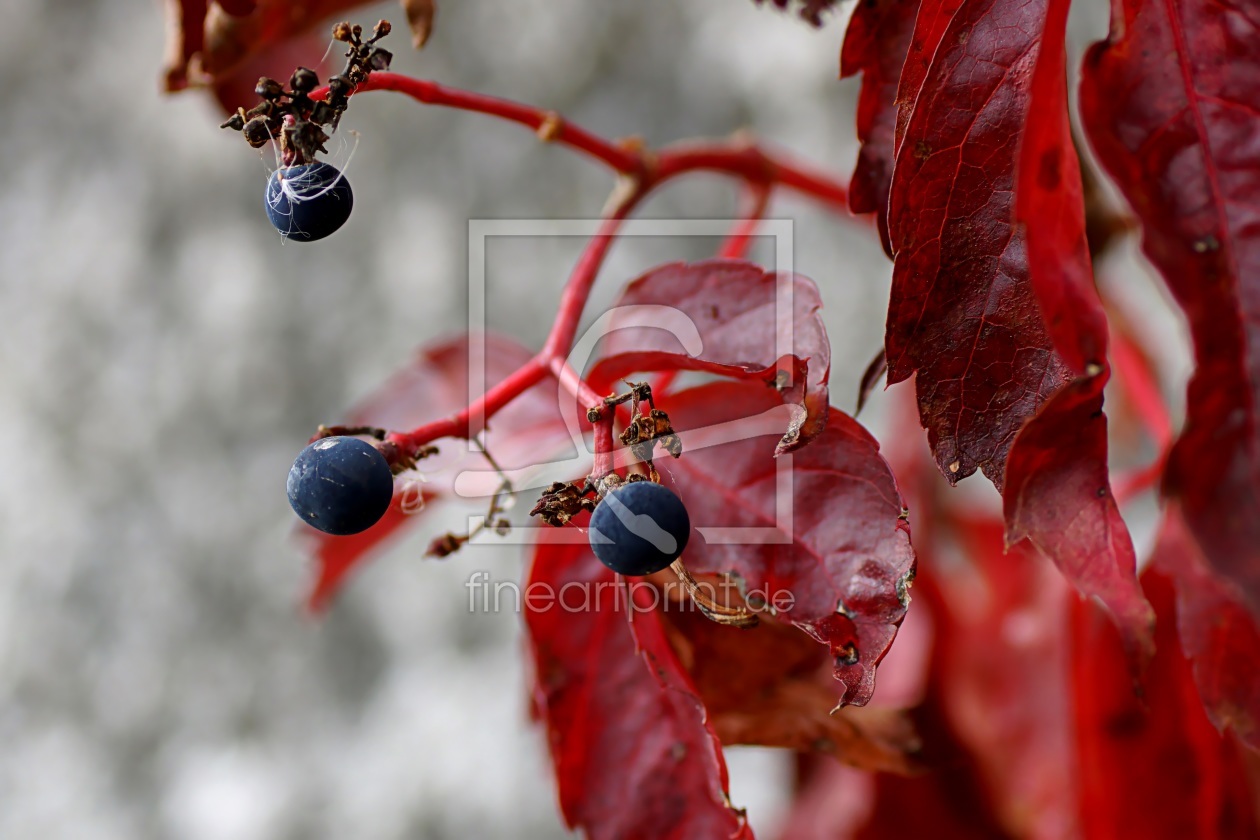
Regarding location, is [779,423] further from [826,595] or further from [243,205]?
[243,205]

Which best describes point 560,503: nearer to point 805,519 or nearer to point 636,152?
point 805,519

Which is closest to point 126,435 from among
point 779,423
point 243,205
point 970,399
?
point 243,205

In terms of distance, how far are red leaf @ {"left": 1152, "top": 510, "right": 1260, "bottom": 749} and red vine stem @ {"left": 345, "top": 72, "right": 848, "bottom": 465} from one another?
0.89 feet

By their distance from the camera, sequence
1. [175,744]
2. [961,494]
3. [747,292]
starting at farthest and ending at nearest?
[175,744]
[961,494]
[747,292]

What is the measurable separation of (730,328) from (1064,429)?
0.16 metres

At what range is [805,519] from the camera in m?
0.42

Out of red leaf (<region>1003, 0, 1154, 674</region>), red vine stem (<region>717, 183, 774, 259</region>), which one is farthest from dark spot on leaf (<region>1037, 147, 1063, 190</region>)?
red vine stem (<region>717, 183, 774, 259</region>)

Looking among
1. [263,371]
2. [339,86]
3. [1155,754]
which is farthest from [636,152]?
[263,371]

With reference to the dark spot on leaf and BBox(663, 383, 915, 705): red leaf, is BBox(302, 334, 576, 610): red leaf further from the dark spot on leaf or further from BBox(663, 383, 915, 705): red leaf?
the dark spot on leaf

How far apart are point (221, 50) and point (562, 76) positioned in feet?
2.64

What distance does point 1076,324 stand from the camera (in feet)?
1.03

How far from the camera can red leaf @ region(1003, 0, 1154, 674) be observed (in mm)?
313

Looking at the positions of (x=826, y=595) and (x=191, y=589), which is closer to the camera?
(x=826, y=595)

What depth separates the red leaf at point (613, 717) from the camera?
0.46 meters
